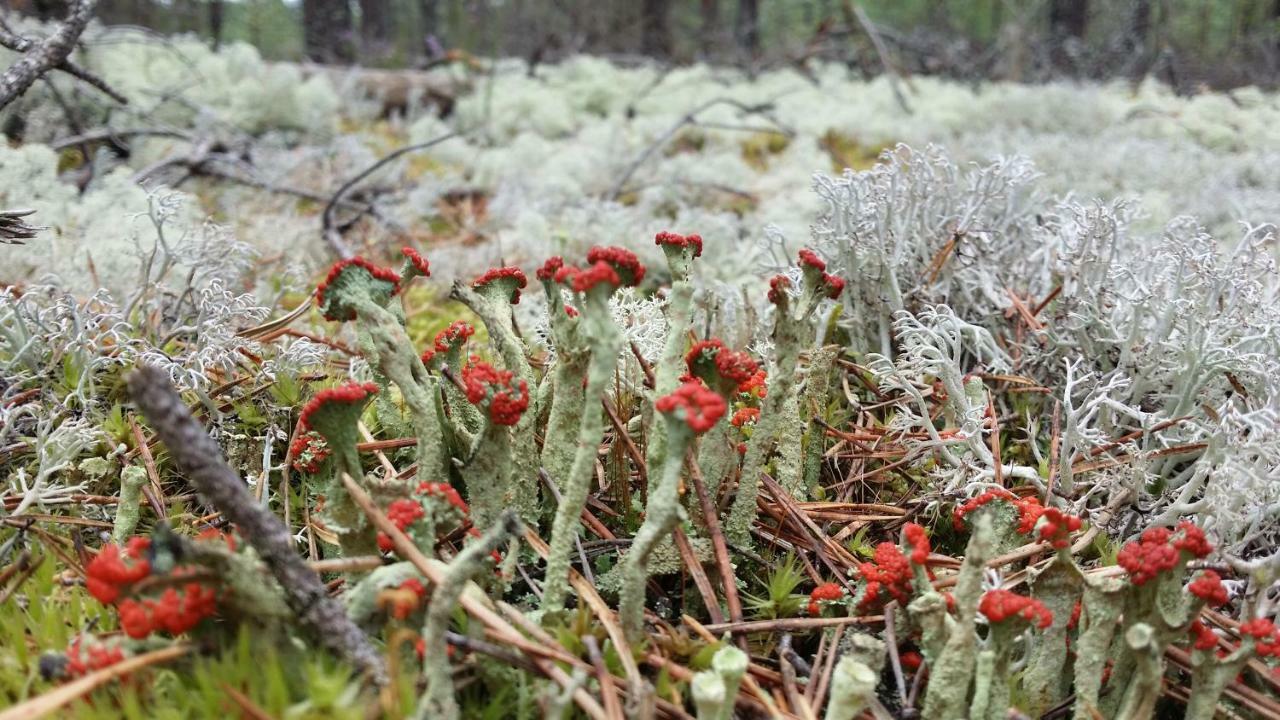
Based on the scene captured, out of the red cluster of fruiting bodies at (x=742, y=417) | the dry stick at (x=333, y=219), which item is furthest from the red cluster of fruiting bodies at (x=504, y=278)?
the dry stick at (x=333, y=219)

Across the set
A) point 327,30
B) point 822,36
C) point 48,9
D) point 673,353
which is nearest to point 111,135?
point 48,9

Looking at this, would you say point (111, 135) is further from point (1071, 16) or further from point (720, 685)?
point (1071, 16)

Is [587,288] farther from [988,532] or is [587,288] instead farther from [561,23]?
[561,23]

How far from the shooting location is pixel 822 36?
961 cm

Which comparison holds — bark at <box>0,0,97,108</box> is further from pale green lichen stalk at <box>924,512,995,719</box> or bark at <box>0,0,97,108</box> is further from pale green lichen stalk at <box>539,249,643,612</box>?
pale green lichen stalk at <box>924,512,995,719</box>

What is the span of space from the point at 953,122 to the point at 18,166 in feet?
21.9

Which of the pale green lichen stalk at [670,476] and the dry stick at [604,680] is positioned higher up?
the pale green lichen stalk at [670,476]

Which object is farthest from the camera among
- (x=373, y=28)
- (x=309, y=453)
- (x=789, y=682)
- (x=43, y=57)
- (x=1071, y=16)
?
(x=1071, y=16)

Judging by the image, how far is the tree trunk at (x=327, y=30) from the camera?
32.2 ft

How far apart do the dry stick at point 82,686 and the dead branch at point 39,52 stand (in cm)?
213

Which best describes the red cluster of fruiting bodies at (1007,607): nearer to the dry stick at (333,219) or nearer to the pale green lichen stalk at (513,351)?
the pale green lichen stalk at (513,351)

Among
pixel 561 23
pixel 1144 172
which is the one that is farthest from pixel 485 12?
pixel 1144 172

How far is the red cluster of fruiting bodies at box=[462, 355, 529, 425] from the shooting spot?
156 centimetres

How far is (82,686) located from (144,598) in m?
0.14
